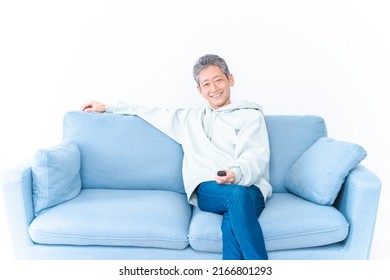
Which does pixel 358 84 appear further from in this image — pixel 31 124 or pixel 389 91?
pixel 31 124

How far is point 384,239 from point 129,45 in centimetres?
212

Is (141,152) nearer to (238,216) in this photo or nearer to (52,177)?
(52,177)

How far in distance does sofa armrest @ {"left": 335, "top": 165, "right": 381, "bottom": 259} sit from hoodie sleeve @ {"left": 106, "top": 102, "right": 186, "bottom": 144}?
0.97 meters

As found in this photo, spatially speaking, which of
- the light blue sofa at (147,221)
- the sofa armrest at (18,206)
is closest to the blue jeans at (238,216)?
the light blue sofa at (147,221)

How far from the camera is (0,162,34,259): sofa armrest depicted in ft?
6.72

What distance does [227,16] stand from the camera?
A: 2.79m

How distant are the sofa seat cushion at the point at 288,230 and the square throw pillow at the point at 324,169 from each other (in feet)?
0.40

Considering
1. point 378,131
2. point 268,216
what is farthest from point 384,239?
point 268,216

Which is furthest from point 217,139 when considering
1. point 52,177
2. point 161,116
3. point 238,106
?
point 52,177

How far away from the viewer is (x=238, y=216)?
189cm

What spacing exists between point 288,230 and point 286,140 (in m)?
0.67

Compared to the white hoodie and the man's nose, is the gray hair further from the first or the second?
the white hoodie

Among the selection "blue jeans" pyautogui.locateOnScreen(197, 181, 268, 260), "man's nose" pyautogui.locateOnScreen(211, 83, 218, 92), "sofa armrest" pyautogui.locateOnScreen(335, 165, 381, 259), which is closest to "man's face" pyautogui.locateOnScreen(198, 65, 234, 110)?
"man's nose" pyautogui.locateOnScreen(211, 83, 218, 92)

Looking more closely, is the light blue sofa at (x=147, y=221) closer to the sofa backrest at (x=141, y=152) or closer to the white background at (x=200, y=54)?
the sofa backrest at (x=141, y=152)
